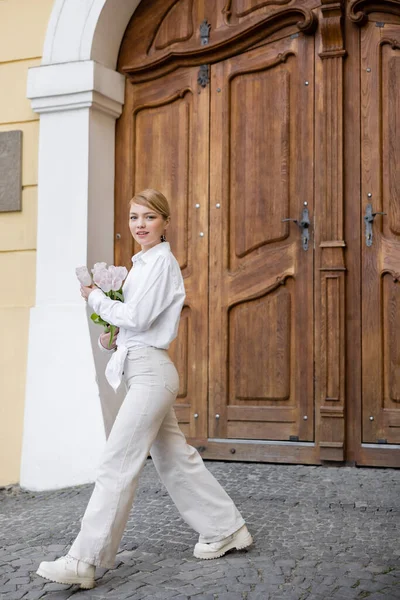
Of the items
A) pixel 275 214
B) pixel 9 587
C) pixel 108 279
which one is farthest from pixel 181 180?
pixel 9 587

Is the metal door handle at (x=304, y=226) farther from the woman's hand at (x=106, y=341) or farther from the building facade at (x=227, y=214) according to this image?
the woman's hand at (x=106, y=341)

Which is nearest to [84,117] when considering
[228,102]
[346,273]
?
[228,102]

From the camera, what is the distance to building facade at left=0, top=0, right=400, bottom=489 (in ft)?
17.6

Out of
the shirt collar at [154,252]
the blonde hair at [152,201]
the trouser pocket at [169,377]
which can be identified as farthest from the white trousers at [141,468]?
the blonde hair at [152,201]

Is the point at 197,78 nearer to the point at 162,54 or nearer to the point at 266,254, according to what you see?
the point at 162,54

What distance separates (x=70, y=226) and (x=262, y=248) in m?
1.34

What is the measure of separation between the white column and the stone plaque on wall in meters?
0.21

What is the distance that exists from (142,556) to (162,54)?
11.8ft

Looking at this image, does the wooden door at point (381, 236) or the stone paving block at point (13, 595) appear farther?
the wooden door at point (381, 236)

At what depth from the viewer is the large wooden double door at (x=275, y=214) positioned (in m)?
5.36

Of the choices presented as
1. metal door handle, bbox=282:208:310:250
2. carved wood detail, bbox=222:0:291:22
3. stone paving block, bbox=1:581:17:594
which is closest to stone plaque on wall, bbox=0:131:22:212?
carved wood detail, bbox=222:0:291:22

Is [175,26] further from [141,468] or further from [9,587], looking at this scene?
[9,587]

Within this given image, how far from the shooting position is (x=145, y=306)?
3557mm

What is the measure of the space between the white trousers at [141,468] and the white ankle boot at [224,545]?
3cm
